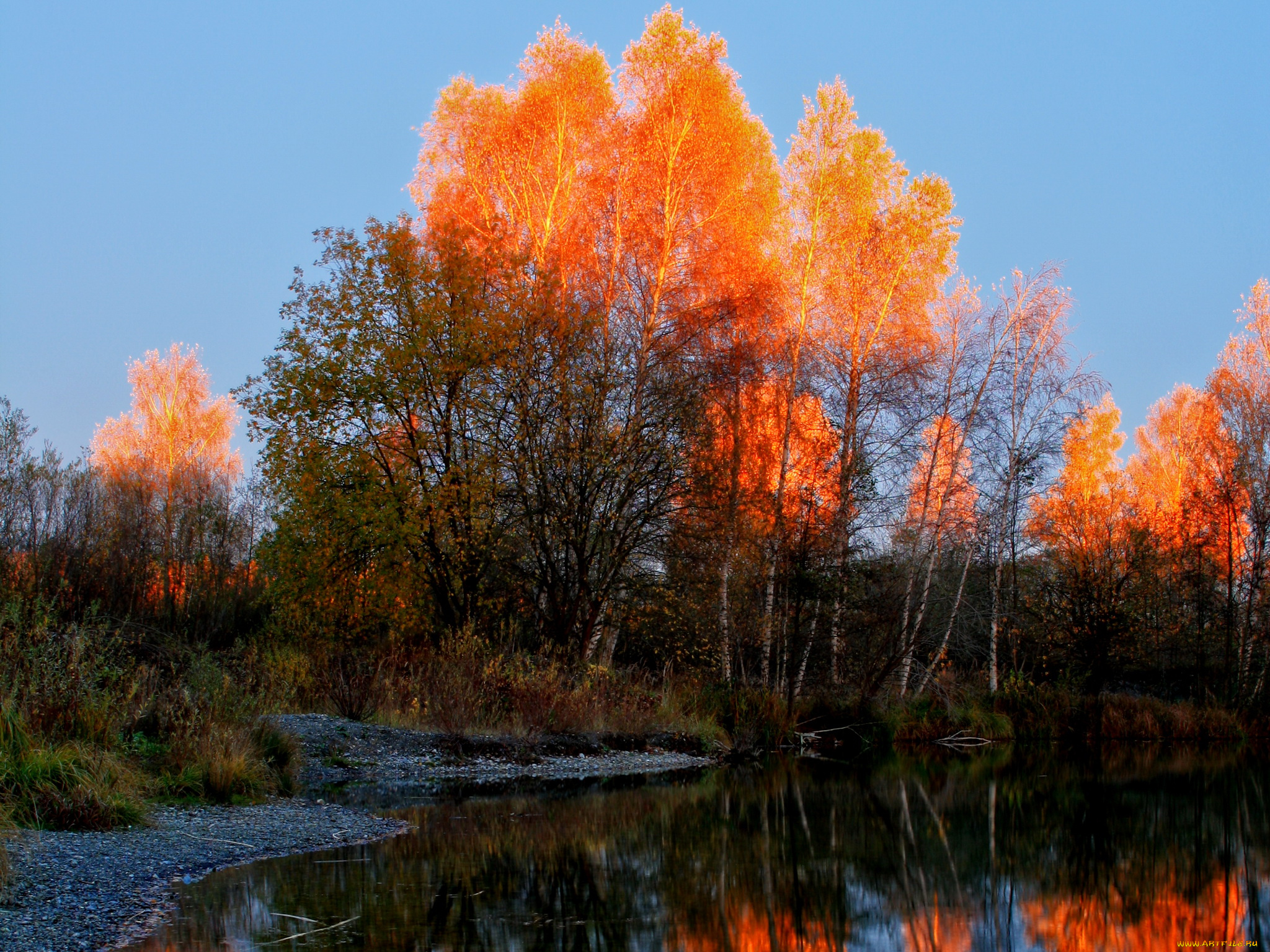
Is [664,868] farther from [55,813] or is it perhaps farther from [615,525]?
[615,525]

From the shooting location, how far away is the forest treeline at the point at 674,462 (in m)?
18.2

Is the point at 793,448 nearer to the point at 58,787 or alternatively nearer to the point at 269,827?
the point at 269,827

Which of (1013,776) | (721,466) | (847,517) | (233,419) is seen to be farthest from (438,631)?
(233,419)

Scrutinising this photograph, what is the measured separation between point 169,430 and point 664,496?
28.8 metres

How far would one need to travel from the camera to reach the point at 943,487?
24.4 metres

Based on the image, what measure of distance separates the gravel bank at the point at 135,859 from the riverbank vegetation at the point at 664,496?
2.00 meters

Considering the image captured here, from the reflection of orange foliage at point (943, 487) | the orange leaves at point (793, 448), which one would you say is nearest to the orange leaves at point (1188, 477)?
the reflection of orange foliage at point (943, 487)

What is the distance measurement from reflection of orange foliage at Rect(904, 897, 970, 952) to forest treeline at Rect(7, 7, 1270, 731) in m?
10.6

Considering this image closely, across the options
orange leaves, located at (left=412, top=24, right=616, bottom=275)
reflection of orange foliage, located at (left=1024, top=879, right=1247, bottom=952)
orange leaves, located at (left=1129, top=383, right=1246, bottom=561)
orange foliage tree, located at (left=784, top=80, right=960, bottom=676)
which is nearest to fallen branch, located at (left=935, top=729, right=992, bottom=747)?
orange foliage tree, located at (left=784, top=80, right=960, bottom=676)

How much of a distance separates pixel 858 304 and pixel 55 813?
18.5m

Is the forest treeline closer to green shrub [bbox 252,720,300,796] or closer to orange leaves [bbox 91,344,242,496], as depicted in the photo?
green shrub [bbox 252,720,300,796]

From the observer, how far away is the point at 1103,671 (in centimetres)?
2458

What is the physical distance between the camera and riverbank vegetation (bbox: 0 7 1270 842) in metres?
17.9

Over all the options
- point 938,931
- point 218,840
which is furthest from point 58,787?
point 938,931
